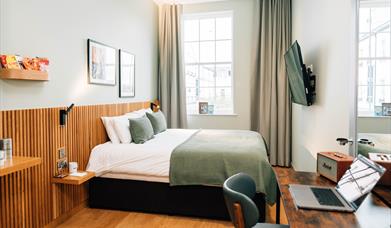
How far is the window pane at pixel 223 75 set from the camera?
5301mm

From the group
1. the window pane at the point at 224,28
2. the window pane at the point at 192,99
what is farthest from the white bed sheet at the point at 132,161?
Answer: the window pane at the point at 224,28

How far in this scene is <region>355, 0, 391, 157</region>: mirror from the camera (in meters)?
1.70

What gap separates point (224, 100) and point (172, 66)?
1.23 meters

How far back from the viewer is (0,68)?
6.58ft

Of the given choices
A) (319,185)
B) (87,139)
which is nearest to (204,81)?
(87,139)

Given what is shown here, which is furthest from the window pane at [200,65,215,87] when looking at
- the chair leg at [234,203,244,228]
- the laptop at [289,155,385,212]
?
the chair leg at [234,203,244,228]

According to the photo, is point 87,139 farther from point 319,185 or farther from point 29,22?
point 319,185

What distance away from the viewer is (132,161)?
286cm

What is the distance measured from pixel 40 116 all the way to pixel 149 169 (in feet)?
3.75

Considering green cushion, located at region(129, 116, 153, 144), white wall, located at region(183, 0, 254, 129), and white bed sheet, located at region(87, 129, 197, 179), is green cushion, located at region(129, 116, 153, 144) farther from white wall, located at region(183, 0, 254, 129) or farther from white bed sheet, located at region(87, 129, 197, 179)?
white wall, located at region(183, 0, 254, 129)

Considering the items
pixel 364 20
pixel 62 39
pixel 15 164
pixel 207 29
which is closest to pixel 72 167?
pixel 15 164

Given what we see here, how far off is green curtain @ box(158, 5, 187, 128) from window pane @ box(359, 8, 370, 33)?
3511 millimetres

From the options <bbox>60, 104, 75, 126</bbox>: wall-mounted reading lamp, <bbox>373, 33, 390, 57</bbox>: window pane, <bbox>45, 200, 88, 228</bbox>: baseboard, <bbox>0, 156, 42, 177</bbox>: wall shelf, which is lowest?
<bbox>45, 200, 88, 228</bbox>: baseboard

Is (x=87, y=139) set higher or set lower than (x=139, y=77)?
lower
